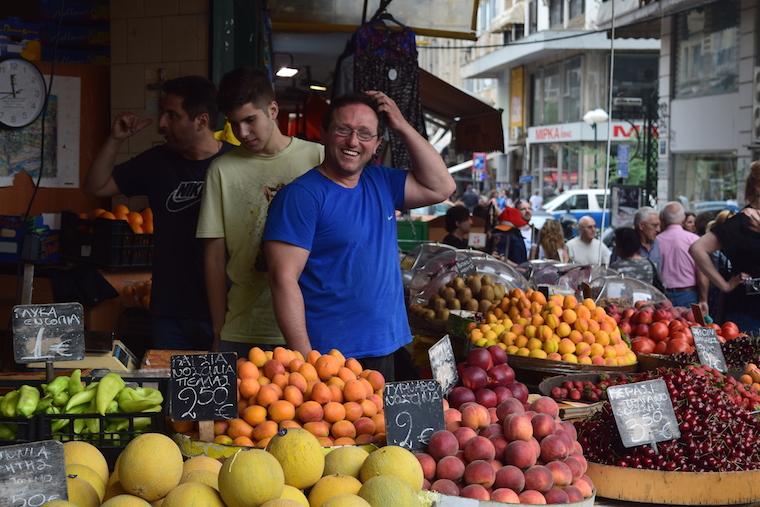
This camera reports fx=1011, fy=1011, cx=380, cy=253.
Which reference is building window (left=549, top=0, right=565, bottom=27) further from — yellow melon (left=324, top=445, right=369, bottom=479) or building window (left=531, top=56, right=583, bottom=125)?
yellow melon (left=324, top=445, right=369, bottom=479)

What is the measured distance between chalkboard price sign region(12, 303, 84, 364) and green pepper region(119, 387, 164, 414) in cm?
19

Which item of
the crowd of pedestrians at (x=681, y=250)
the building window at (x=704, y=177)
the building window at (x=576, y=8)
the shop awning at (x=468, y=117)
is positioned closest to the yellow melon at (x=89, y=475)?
the crowd of pedestrians at (x=681, y=250)

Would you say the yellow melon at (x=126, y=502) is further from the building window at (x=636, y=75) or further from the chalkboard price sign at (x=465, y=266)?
the building window at (x=636, y=75)

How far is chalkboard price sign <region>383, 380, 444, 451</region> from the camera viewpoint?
2.68 m

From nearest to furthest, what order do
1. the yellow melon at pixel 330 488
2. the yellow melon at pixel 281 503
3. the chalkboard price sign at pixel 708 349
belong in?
1. the yellow melon at pixel 281 503
2. the yellow melon at pixel 330 488
3. the chalkboard price sign at pixel 708 349

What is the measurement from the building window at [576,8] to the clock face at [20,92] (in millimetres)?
32995

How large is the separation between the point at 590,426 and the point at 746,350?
68.9 inches

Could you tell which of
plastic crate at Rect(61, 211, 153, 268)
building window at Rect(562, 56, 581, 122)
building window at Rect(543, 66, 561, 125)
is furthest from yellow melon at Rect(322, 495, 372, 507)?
building window at Rect(543, 66, 561, 125)

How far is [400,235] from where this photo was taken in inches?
470

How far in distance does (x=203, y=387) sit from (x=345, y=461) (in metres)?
0.57

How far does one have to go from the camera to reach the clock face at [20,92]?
6.30 m

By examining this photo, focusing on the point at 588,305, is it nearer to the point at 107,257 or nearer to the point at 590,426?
the point at 590,426

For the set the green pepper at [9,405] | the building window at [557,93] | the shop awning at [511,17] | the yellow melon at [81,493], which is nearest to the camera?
the yellow melon at [81,493]

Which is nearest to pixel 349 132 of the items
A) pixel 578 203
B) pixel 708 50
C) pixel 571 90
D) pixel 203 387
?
pixel 203 387
